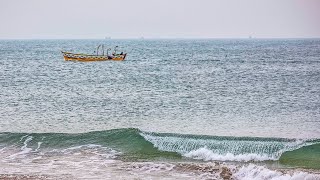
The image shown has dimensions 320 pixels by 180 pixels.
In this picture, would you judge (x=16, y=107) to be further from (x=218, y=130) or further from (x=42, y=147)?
(x=218, y=130)

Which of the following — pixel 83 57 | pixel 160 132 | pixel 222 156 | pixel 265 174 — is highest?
pixel 265 174

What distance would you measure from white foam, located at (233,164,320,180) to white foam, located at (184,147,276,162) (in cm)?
282

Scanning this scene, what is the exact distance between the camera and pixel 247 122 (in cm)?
3231

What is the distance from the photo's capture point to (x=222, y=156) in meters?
23.9

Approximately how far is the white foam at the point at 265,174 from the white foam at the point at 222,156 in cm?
282

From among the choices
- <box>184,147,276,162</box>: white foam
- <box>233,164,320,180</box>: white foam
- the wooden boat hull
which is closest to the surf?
<box>184,147,276,162</box>: white foam

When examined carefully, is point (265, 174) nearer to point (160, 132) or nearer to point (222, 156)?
point (222, 156)

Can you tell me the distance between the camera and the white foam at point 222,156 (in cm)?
2367

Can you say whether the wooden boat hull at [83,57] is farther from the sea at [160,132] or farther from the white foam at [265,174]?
the white foam at [265,174]

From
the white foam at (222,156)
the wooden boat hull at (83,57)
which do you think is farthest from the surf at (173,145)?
the wooden boat hull at (83,57)

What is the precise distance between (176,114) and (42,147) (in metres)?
11.7

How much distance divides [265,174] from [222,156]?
4.27 meters

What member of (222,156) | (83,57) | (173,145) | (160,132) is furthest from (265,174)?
(83,57)

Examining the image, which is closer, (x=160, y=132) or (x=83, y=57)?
(x=160, y=132)
